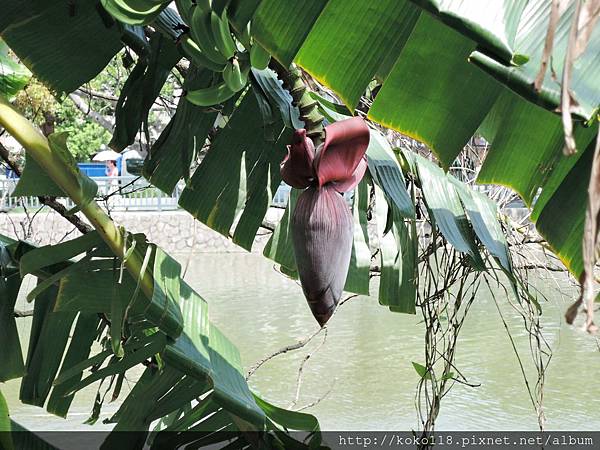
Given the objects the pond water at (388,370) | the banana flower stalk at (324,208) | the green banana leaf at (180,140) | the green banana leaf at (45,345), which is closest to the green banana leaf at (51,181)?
the green banana leaf at (180,140)

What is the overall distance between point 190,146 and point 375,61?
0.47m

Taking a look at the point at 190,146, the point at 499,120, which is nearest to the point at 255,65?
the point at 499,120

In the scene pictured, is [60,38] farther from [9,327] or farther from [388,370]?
[388,370]

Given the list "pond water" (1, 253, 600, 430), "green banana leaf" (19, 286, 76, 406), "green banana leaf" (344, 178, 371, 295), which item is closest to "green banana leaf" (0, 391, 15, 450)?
"green banana leaf" (19, 286, 76, 406)

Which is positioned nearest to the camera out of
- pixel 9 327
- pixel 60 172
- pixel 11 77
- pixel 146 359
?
pixel 60 172

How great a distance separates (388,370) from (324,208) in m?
3.98

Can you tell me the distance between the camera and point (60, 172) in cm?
99

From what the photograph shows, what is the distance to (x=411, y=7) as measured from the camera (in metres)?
0.69

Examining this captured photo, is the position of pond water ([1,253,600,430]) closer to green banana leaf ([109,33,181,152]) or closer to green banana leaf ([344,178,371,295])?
green banana leaf ([344,178,371,295])

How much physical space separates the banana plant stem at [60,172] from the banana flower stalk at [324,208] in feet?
1.25

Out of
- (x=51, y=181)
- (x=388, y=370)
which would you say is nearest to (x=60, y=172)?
(x=51, y=181)

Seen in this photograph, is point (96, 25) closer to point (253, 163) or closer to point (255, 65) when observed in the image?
point (253, 163)

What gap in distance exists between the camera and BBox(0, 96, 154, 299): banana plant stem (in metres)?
0.97

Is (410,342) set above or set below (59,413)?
below
